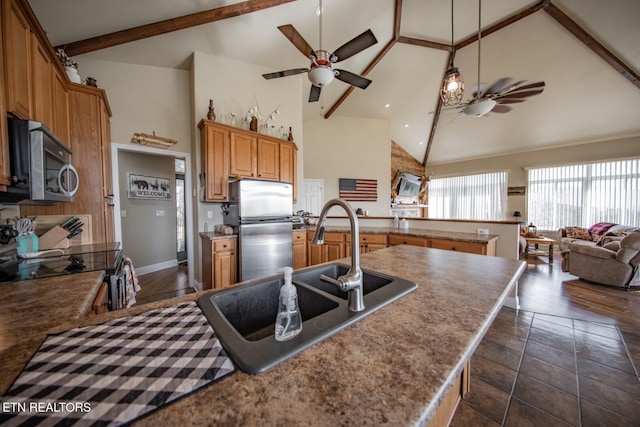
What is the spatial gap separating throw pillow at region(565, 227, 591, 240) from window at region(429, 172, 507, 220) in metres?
1.49

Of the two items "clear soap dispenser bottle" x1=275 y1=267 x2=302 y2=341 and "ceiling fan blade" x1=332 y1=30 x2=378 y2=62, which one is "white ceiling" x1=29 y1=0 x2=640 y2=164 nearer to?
"ceiling fan blade" x1=332 y1=30 x2=378 y2=62

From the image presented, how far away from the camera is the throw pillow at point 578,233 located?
17.1 feet

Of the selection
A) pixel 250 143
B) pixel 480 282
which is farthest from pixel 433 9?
pixel 480 282

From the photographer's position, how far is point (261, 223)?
3.00 meters

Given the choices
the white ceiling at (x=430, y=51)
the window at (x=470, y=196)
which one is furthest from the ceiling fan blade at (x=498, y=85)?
the window at (x=470, y=196)

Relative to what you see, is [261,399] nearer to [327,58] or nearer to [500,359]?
[500,359]

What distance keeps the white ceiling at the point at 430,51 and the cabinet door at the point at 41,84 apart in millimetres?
782

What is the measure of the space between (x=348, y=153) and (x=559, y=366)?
503 cm

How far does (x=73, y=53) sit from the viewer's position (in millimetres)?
2445

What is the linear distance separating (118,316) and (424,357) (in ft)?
2.91

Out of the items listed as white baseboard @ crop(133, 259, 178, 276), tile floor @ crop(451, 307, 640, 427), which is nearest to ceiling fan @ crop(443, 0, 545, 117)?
tile floor @ crop(451, 307, 640, 427)

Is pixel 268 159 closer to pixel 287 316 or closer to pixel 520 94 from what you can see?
pixel 287 316

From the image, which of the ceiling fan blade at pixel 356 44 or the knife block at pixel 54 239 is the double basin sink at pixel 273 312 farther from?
the ceiling fan blade at pixel 356 44

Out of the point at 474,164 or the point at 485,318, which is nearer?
the point at 485,318
